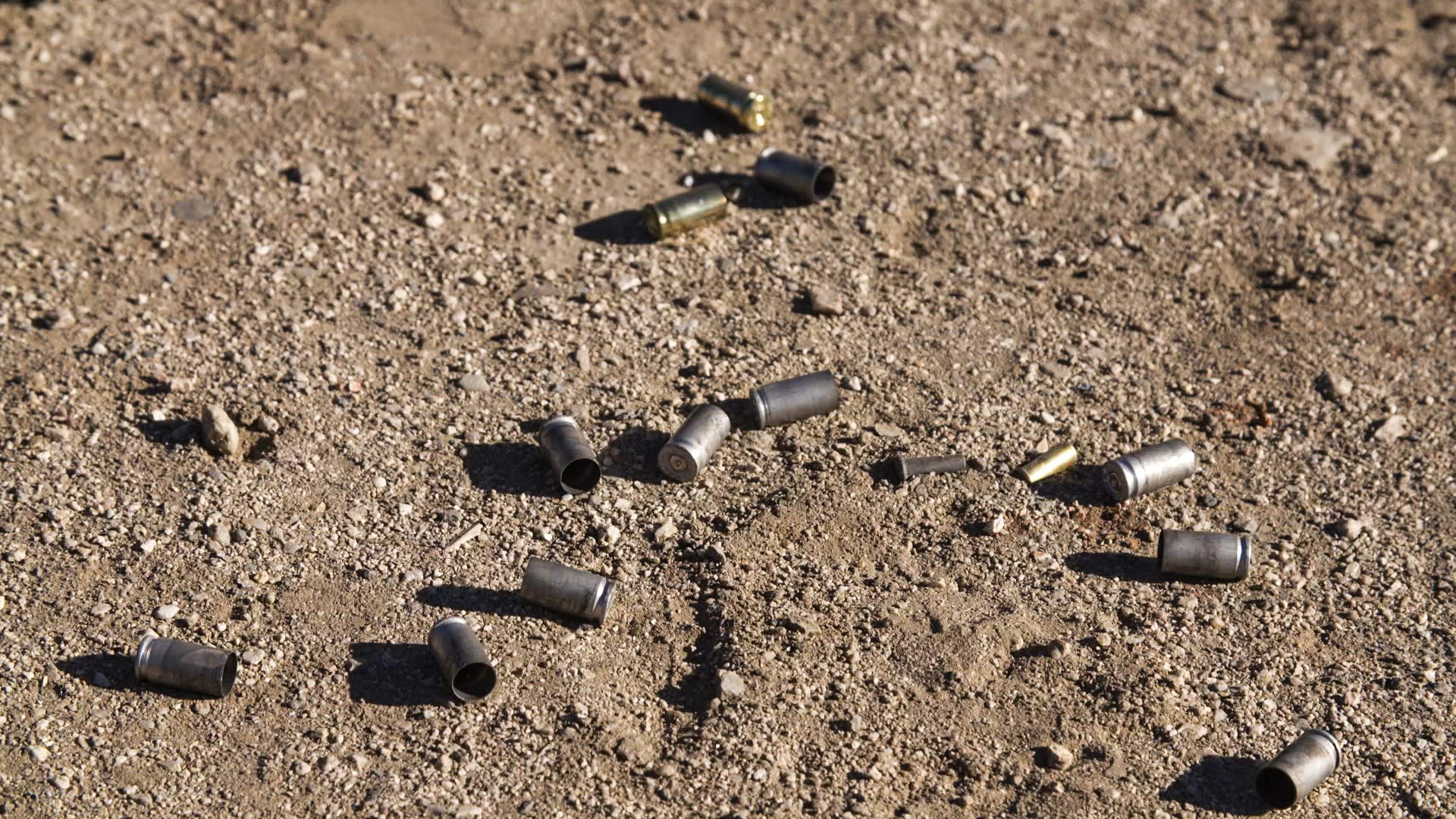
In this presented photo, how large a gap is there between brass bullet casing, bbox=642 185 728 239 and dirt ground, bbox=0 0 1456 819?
13 cm

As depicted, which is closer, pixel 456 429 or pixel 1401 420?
pixel 456 429

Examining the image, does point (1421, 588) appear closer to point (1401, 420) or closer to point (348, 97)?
point (1401, 420)

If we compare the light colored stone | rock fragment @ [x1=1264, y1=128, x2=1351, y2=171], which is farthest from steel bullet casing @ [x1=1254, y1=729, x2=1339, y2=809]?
rock fragment @ [x1=1264, y1=128, x2=1351, y2=171]

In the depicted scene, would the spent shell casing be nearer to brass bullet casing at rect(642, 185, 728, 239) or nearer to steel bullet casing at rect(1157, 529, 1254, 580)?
steel bullet casing at rect(1157, 529, 1254, 580)

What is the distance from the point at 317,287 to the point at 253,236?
0.56 metres

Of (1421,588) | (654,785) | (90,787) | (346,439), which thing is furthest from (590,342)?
(1421,588)

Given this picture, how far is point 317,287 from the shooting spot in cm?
679

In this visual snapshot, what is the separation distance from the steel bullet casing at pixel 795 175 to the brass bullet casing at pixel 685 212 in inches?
12.7

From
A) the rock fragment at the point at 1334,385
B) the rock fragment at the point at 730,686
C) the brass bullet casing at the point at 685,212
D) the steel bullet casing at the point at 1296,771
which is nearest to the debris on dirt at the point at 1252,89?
the rock fragment at the point at 1334,385

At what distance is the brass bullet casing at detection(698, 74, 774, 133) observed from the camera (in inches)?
304

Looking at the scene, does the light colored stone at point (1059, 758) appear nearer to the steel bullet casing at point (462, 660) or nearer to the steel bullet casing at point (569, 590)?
the steel bullet casing at point (569, 590)

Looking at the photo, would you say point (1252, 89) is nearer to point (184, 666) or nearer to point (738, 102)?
point (738, 102)

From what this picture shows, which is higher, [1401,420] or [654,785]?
[1401,420]

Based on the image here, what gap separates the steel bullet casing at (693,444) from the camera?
586 cm
